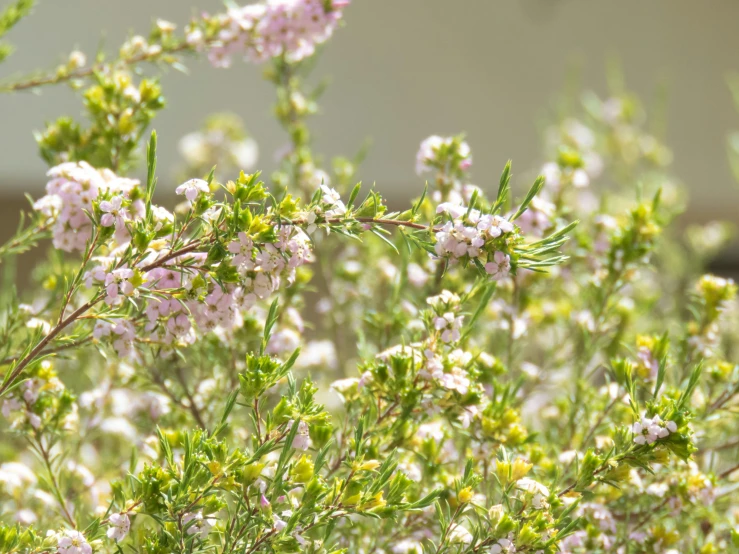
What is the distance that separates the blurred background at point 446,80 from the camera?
1.91m

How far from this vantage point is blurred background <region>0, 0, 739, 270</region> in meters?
1.91

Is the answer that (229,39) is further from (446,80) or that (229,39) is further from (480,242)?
(446,80)

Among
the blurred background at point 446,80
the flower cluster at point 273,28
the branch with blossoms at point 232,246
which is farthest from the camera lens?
the blurred background at point 446,80

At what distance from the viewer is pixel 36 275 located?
0.66 meters

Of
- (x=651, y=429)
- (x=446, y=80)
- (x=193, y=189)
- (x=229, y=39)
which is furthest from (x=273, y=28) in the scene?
(x=446, y=80)

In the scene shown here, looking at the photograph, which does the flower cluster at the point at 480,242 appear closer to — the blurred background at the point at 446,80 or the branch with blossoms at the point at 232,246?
the branch with blossoms at the point at 232,246

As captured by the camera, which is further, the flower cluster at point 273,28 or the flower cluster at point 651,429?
the flower cluster at point 273,28

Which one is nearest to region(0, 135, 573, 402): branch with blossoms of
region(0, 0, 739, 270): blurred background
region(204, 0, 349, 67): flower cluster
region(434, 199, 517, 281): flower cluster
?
region(434, 199, 517, 281): flower cluster

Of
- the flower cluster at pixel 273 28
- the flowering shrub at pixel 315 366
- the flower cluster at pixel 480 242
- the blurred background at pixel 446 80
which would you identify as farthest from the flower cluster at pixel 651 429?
the blurred background at pixel 446 80

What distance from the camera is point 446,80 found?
7.34ft

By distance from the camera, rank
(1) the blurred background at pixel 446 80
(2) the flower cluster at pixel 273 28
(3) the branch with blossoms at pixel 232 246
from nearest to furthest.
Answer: (3) the branch with blossoms at pixel 232 246, (2) the flower cluster at pixel 273 28, (1) the blurred background at pixel 446 80

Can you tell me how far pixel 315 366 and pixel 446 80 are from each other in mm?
1608

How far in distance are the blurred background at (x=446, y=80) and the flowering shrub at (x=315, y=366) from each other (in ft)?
4.11

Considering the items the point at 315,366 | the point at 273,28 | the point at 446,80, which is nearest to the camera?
the point at 273,28
